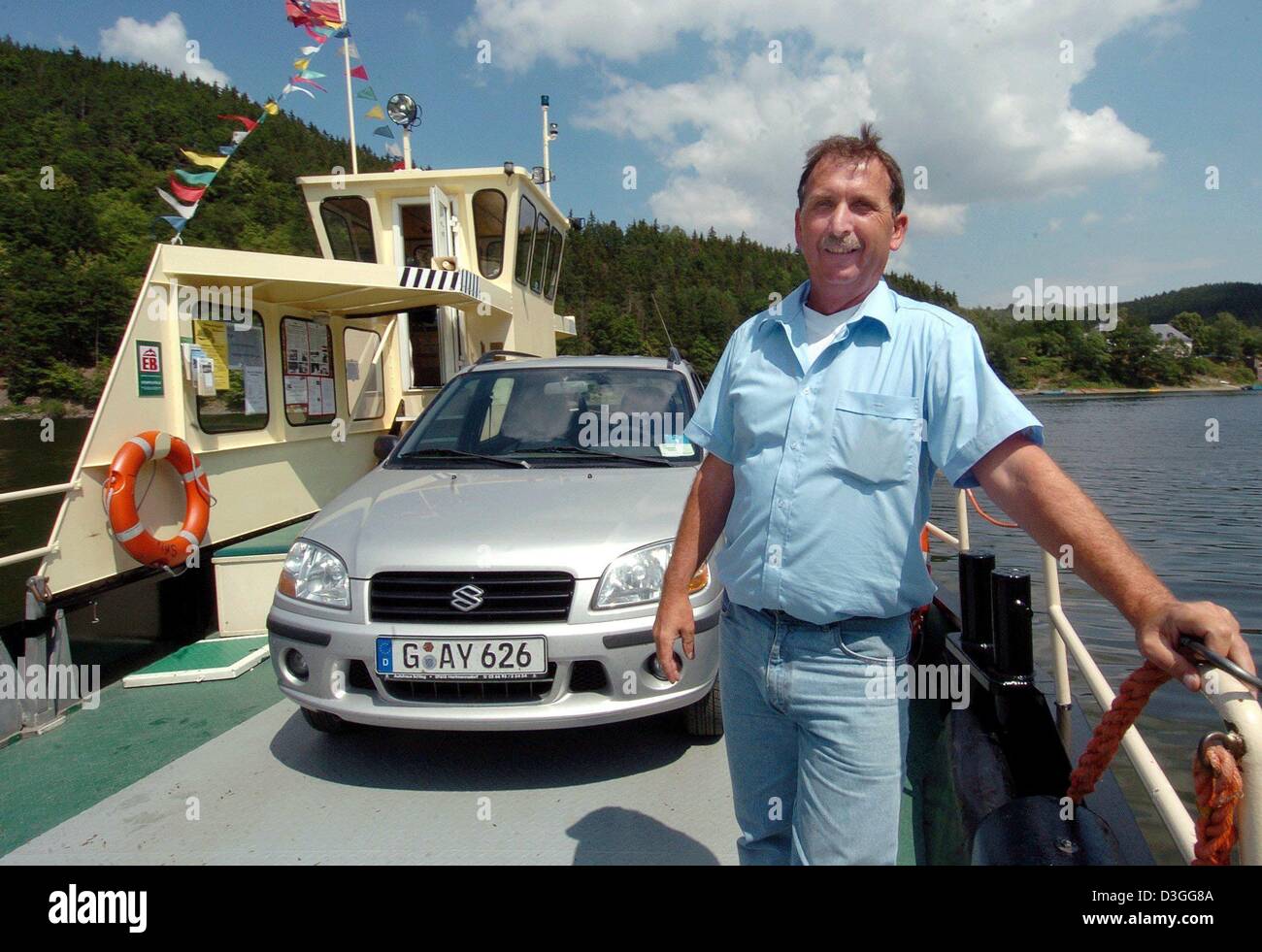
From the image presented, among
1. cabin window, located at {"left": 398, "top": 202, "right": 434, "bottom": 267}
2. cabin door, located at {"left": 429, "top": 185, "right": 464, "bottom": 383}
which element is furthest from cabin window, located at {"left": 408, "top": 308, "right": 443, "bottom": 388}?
cabin window, located at {"left": 398, "top": 202, "right": 434, "bottom": 267}

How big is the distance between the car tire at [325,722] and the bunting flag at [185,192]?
4.95m

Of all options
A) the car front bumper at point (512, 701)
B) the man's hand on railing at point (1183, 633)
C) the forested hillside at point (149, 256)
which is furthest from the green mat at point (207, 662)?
the forested hillside at point (149, 256)

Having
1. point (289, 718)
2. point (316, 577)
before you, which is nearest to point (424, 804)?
point (316, 577)

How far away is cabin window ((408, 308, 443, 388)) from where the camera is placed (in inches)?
326

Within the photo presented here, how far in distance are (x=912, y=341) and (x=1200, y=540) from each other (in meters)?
10.5

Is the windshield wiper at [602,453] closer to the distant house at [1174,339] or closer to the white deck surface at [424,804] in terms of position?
the white deck surface at [424,804]

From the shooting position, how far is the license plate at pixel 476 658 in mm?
2602

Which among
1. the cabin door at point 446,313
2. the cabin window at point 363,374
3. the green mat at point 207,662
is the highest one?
the cabin door at point 446,313

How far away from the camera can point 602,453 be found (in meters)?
3.71

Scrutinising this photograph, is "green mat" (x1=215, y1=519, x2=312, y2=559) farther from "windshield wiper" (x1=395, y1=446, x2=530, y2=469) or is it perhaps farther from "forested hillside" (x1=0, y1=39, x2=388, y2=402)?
"forested hillside" (x1=0, y1=39, x2=388, y2=402)

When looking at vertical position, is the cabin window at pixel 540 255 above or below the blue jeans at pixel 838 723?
above

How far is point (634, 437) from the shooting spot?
3857 mm

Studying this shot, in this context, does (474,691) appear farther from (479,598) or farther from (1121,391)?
(1121,391)
